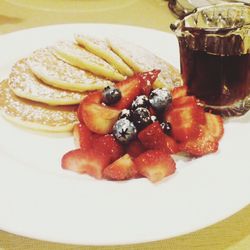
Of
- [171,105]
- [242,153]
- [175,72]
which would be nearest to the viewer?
[242,153]

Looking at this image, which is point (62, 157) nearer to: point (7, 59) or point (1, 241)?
point (1, 241)

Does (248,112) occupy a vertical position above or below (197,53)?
below

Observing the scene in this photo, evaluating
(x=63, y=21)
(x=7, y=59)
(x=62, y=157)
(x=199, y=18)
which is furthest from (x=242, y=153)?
(x=63, y=21)

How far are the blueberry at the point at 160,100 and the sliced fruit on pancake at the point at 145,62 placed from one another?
18 cm

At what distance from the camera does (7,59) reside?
1659 mm

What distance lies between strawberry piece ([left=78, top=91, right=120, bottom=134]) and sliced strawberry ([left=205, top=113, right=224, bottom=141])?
0.82 feet

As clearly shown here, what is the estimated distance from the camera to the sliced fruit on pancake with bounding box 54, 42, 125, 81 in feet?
4.76

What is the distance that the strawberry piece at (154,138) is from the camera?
3.89 ft

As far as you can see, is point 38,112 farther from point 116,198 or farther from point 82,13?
point 82,13

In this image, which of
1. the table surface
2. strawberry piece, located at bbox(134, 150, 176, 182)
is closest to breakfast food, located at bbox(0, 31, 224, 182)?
strawberry piece, located at bbox(134, 150, 176, 182)

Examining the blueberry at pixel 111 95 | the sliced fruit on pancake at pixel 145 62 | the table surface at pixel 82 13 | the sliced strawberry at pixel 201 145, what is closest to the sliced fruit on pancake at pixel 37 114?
the blueberry at pixel 111 95

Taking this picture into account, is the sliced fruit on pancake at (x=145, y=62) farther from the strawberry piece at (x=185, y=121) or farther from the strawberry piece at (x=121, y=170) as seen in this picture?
the strawberry piece at (x=121, y=170)

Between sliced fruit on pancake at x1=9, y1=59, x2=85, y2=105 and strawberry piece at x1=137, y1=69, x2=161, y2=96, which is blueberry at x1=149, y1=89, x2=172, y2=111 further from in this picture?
sliced fruit on pancake at x1=9, y1=59, x2=85, y2=105

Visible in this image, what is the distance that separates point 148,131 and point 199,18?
1.85 feet
